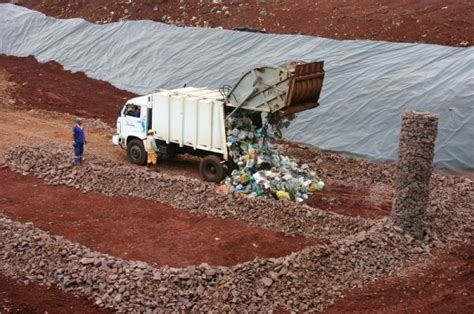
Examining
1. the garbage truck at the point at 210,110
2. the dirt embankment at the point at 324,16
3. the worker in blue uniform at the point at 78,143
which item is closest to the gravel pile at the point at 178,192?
the worker in blue uniform at the point at 78,143

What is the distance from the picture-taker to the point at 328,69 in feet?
75.0

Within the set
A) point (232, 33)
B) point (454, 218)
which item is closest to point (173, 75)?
point (232, 33)

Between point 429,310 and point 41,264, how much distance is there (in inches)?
288

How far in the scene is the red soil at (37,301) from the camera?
9.91 m

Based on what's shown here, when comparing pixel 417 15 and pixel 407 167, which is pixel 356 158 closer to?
pixel 407 167

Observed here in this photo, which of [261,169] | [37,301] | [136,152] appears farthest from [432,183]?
[37,301]

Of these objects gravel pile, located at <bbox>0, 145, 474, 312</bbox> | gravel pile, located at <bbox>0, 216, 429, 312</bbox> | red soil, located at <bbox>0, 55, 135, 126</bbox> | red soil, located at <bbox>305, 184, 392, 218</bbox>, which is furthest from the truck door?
gravel pile, located at <bbox>0, 216, 429, 312</bbox>

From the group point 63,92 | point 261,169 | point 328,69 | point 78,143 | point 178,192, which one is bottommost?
point 178,192

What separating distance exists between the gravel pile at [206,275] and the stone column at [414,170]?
864 millimetres

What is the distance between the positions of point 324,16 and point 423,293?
2118cm

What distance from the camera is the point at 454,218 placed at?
46.9ft

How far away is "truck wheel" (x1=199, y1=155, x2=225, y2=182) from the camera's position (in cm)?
1675

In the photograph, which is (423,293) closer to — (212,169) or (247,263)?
(247,263)

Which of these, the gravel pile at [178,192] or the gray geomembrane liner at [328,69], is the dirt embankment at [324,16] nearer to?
the gray geomembrane liner at [328,69]
